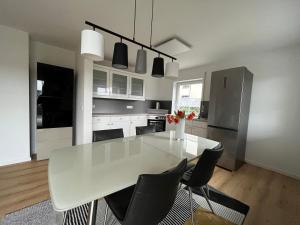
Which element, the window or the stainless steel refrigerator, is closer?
the stainless steel refrigerator

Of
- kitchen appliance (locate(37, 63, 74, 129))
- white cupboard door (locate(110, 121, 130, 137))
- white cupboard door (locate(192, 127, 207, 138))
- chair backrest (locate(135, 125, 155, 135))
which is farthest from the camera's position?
white cupboard door (locate(110, 121, 130, 137))

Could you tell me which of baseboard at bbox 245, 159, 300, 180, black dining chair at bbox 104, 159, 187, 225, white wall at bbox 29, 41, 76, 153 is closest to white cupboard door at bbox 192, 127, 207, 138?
baseboard at bbox 245, 159, 300, 180

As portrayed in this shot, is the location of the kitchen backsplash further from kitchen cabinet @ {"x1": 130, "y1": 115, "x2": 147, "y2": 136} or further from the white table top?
the white table top

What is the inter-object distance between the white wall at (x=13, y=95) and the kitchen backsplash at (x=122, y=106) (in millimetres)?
1464

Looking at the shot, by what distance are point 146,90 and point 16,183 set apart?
3.66m

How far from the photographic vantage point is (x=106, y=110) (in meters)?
4.02

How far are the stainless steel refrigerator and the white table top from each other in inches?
61.1

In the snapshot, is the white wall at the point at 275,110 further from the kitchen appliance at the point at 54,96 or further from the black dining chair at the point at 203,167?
the kitchen appliance at the point at 54,96

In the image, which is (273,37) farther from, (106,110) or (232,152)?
(106,110)

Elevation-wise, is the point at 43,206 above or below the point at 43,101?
below

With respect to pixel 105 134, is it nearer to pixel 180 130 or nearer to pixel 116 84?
pixel 180 130

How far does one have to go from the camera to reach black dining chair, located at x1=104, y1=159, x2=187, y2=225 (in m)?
0.78

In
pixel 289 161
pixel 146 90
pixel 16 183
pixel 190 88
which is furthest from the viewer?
pixel 146 90

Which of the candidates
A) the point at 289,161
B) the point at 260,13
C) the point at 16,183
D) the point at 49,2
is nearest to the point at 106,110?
the point at 16,183
